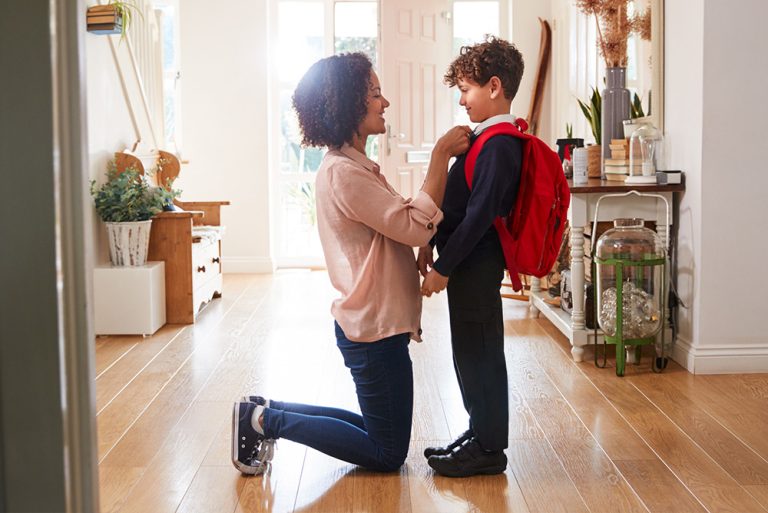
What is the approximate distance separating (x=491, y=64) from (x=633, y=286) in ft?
5.97

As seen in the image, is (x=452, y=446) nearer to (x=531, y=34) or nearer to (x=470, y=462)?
(x=470, y=462)

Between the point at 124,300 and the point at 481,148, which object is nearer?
the point at 481,148

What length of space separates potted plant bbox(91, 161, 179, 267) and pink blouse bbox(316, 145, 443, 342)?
268 centimetres

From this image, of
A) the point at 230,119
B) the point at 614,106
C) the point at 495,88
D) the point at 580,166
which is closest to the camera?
the point at 495,88

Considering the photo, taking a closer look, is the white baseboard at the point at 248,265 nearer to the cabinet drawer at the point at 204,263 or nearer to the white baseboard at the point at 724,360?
the cabinet drawer at the point at 204,263

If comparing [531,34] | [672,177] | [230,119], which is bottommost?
[672,177]

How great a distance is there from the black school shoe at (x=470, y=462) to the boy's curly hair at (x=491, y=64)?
1.02m

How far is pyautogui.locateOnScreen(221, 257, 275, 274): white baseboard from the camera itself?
7.87m

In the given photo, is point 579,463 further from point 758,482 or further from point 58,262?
point 58,262

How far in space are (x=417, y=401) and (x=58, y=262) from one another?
8.12 feet

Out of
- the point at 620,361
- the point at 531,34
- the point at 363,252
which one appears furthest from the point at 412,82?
the point at 363,252

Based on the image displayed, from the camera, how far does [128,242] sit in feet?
16.9

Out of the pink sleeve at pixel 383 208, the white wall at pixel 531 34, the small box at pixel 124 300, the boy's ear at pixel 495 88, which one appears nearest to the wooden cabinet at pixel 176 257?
the small box at pixel 124 300

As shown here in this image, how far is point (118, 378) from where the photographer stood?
412 centimetres
